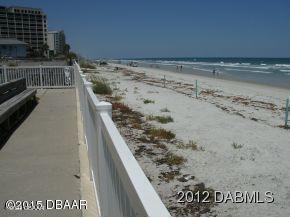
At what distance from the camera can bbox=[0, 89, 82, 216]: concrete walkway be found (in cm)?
446

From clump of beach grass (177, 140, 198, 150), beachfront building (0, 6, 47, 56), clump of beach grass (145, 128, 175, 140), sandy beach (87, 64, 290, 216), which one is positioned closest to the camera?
sandy beach (87, 64, 290, 216)

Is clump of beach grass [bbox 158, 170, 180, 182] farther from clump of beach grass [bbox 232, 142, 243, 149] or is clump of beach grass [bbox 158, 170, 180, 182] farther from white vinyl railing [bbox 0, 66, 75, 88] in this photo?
white vinyl railing [bbox 0, 66, 75, 88]

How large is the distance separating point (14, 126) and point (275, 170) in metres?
5.92

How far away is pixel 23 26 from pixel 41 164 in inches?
6802

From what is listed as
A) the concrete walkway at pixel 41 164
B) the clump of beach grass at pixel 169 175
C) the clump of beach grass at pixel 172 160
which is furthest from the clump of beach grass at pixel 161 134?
the clump of beach grass at pixel 169 175

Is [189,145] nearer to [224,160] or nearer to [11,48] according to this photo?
[224,160]

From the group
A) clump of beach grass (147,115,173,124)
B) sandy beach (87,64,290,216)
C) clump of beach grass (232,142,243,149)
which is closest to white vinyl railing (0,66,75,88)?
clump of beach grass (147,115,173,124)

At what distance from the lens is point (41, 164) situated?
5.71 m

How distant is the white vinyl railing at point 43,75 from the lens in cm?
1701

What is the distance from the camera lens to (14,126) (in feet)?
27.7

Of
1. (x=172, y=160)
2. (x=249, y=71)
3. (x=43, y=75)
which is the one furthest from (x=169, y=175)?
(x=249, y=71)

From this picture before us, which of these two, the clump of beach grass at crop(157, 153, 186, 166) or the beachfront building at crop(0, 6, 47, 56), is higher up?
the beachfront building at crop(0, 6, 47, 56)

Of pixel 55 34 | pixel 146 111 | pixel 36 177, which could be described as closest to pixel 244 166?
pixel 36 177

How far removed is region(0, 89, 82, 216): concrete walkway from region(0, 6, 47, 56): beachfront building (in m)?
161
